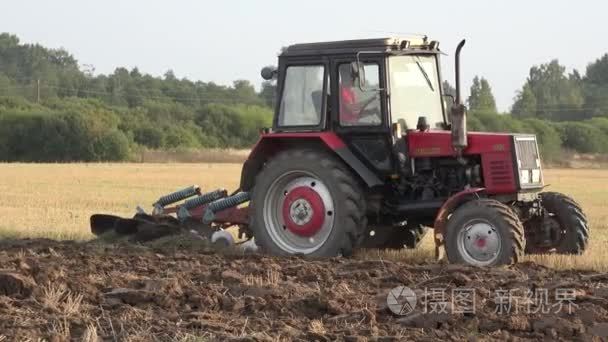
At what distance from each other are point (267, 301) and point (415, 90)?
14.0ft

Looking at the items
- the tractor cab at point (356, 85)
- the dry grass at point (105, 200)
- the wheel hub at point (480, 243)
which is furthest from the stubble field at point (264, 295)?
the tractor cab at point (356, 85)

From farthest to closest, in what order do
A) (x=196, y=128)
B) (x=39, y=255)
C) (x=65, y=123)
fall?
(x=196, y=128) → (x=65, y=123) → (x=39, y=255)

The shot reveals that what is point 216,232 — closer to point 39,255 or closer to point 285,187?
point 285,187

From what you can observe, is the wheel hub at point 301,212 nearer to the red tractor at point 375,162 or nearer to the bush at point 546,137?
the red tractor at point 375,162

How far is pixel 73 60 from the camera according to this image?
10512 centimetres

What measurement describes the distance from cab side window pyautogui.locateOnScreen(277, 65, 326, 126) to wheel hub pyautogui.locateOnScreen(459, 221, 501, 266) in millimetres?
1936

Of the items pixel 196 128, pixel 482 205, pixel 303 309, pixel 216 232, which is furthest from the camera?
pixel 196 128

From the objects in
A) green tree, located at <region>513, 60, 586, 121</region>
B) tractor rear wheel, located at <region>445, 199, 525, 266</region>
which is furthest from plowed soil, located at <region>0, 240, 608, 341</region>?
green tree, located at <region>513, 60, 586, 121</region>

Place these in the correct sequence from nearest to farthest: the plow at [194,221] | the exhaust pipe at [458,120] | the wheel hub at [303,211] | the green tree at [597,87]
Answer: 1. the exhaust pipe at [458,120]
2. the wheel hub at [303,211]
3. the plow at [194,221]
4. the green tree at [597,87]

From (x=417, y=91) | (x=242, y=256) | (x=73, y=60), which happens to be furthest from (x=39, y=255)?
(x=73, y=60)

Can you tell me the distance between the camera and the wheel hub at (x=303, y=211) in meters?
10.3

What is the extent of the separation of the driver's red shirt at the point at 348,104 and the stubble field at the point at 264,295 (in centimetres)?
145

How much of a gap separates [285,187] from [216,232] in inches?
47.3

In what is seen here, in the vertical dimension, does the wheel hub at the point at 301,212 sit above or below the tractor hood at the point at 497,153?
below
